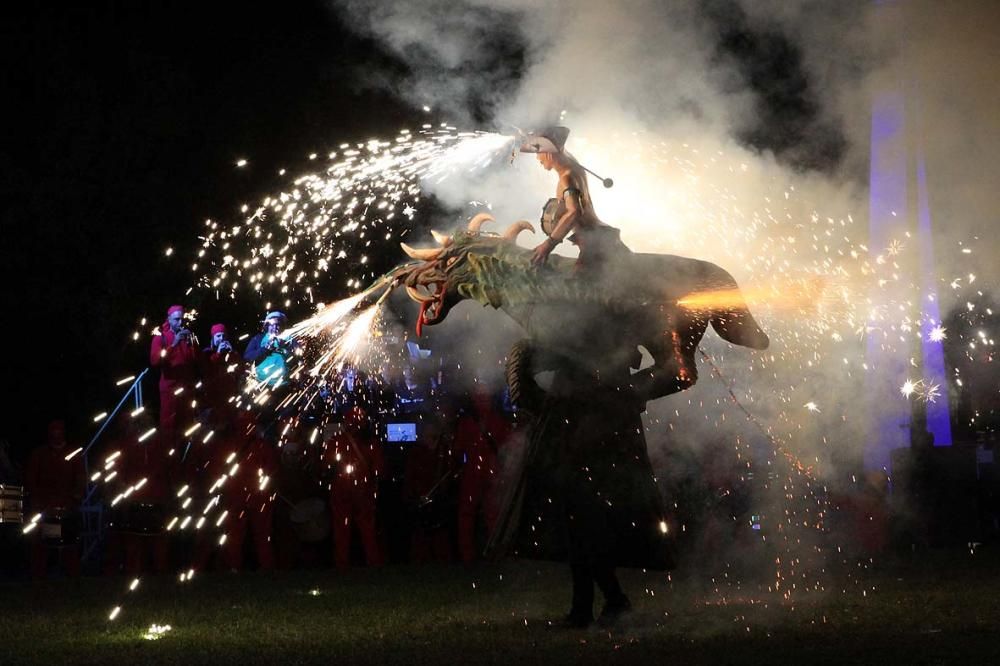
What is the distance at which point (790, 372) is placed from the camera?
Result: 450 inches

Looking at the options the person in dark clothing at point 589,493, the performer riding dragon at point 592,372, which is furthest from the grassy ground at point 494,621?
the performer riding dragon at point 592,372

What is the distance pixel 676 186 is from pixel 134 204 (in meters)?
11.7

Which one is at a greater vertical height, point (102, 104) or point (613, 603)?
point (102, 104)

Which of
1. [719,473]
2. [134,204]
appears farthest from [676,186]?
[134,204]

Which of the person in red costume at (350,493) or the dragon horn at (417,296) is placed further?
the person in red costume at (350,493)

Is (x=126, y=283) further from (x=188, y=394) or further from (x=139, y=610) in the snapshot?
(x=139, y=610)

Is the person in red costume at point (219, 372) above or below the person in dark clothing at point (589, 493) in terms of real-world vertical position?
above

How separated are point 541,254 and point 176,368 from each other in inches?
273

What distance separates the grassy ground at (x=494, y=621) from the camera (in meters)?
6.23

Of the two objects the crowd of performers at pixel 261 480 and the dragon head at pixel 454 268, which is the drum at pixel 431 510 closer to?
the crowd of performers at pixel 261 480

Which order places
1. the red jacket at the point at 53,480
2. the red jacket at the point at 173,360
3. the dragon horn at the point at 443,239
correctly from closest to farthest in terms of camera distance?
the dragon horn at the point at 443,239 < the red jacket at the point at 53,480 < the red jacket at the point at 173,360

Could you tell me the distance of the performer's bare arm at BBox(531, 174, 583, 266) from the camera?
6.96m

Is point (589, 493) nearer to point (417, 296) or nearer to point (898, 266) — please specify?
point (417, 296)

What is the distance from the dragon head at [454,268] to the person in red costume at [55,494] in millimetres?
6397
